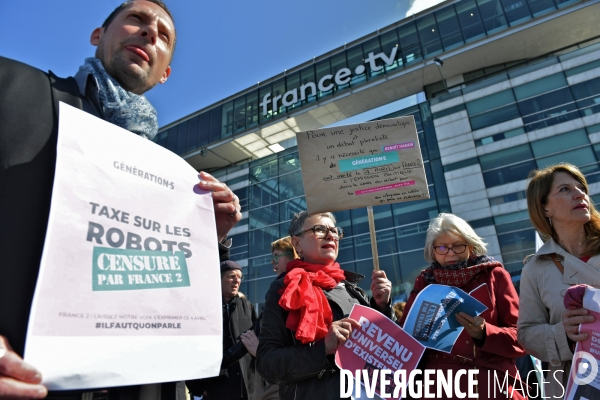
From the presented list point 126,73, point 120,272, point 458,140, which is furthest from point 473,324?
point 458,140

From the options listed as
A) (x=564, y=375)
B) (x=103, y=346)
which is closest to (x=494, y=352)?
(x=564, y=375)

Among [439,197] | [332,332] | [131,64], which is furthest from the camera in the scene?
[439,197]

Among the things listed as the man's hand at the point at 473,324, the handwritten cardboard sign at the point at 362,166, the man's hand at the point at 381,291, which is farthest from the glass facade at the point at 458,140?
the man's hand at the point at 473,324

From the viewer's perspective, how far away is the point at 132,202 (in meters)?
0.92

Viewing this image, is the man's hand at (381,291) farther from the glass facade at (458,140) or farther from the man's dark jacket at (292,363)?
the glass facade at (458,140)

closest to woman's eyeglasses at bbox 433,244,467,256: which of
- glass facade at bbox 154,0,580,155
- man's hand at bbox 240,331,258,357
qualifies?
man's hand at bbox 240,331,258,357

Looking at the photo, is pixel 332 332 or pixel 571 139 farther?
pixel 571 139

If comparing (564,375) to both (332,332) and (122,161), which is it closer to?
(332,332)

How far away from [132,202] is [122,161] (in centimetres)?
10

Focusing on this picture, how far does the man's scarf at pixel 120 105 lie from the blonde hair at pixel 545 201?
2377mm

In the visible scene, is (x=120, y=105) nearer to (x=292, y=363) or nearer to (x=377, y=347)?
(x=292, y=363)

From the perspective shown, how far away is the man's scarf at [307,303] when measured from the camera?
1.96 metres

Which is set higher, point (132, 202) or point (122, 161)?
point (122, 161)

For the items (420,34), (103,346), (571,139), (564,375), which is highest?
(420,34)
